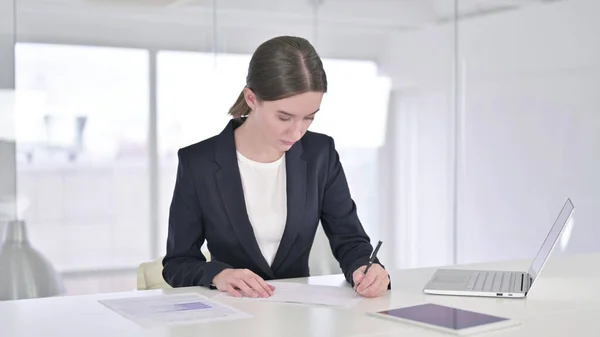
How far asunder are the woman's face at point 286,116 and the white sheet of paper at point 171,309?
0.52 meters

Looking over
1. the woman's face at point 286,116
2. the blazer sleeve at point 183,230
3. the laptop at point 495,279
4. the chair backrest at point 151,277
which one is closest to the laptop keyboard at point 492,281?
the laptop at point 495,279

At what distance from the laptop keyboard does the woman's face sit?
646 millimetres

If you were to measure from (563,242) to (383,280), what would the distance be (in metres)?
2.98

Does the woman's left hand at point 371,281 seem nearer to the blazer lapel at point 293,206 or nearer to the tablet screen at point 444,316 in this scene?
the tablet screen at point 444,316

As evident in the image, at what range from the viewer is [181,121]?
14.2ft

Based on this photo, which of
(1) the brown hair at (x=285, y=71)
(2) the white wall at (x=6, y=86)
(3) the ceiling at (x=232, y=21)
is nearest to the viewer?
(1) the brown hair at (x=285, y=71)

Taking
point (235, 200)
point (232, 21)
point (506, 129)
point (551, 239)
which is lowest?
point (551, 239)

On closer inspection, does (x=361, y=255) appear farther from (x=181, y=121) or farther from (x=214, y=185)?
(x=181, y=121)

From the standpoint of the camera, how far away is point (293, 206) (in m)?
2.62

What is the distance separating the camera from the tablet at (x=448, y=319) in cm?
183

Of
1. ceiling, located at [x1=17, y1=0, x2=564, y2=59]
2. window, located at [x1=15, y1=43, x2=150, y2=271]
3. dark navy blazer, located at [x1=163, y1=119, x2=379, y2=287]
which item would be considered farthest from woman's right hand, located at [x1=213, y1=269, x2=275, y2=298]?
ceiling, located at [x1=17, y1=0, x2=564, y2=59]

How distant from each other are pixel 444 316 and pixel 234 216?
83cm

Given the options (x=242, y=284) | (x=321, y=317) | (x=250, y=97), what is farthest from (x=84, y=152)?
(x=321, y=317)

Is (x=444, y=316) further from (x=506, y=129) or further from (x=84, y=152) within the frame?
(x=506, y=129)
